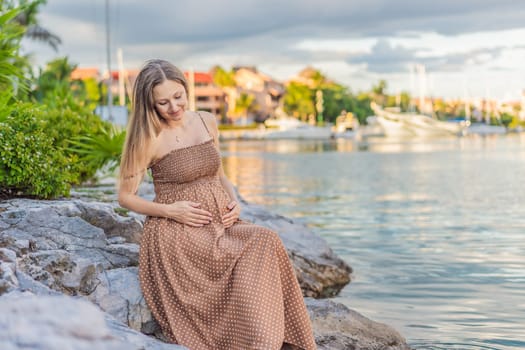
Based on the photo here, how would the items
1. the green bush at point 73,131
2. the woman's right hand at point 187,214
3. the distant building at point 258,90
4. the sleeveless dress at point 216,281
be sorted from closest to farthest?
the sleeveless dress at point 216,281 < the woman's right hand at point 187,214 < the green bush at point 73,131 < the distant building at point 258,90

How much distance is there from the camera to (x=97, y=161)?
428 inches

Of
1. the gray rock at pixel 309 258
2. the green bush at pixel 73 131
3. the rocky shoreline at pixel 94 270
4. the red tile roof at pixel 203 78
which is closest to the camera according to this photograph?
the rocky shoreline at pixel 94 270

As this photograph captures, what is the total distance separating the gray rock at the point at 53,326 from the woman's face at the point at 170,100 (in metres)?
2.12

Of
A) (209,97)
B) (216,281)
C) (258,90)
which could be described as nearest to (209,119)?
(216,281)

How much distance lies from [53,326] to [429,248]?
9871 millimetres

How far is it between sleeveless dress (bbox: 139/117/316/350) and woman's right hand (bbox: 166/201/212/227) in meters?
0.03

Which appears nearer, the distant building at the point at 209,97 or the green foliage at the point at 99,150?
the green foliage at the point at 99,150

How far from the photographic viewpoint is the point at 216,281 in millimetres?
4773

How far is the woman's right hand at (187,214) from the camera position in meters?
4.95

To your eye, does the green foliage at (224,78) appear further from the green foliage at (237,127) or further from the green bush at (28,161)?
the green bush at (28,161)

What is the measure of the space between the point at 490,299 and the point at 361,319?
2816 millimetres

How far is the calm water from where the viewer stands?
779cm

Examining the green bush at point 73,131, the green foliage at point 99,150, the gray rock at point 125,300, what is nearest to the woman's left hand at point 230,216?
the gray rock at point 125,300

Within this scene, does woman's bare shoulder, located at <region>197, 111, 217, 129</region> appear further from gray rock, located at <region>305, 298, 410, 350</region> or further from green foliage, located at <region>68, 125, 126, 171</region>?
green foliage, located at <region>68, 125, 126, 171</region>
